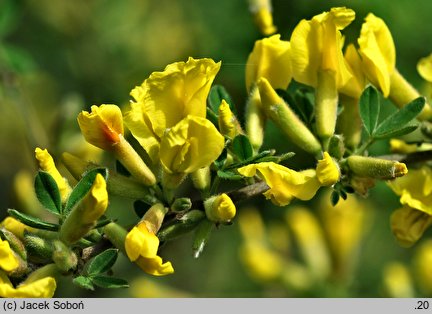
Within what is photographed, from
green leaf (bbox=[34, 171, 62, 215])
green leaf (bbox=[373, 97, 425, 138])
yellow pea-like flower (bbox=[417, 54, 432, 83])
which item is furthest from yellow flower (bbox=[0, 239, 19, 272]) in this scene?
yellow pea-like flower (bbox=[417, 54, 432, 83])

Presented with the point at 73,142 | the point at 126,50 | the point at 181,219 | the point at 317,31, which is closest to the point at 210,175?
the point at 181,219

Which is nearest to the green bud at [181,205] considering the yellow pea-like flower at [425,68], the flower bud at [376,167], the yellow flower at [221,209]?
the yellow flower at [221,209]

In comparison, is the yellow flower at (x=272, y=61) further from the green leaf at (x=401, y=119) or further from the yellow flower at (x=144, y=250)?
the yellow flower at (x=144, y=250)

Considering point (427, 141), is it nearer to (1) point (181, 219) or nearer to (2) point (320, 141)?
(2) point (320, 141)

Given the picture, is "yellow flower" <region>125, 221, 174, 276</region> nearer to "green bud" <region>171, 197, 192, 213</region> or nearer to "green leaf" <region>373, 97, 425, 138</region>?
"green bud" <region>171, 197, 192, 213</region>

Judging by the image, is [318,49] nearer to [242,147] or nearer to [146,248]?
[242,147]
